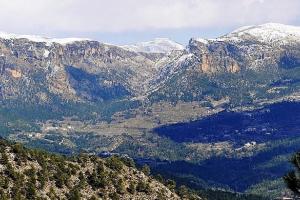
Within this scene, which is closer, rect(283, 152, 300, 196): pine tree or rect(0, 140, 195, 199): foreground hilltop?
rect(283, 152, 300, 196): pine tree

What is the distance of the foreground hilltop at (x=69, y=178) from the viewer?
133750 millimetres

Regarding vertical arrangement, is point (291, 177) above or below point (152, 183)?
above

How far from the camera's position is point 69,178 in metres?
148

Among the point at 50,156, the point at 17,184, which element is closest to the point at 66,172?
the point at 50,156

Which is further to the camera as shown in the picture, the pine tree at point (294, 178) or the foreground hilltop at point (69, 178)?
the foreground hilltop at point (69, 178)

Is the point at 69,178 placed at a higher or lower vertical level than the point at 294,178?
lower

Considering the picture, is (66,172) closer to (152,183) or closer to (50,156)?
(50,156)

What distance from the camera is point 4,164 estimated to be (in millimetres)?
138750

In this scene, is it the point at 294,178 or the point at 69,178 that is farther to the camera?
the point at 69,178

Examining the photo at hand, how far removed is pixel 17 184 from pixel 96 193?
23893 millimetres

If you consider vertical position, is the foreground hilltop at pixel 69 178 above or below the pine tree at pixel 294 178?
below

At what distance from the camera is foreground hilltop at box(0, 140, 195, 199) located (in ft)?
439

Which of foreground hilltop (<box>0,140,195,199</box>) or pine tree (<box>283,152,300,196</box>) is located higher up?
pine tree (<box>283,152,300,196</box>)

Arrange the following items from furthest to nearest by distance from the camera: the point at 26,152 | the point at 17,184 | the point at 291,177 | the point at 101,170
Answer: the point at 101,170 < the point at 26,152 < the point at 17,184 < the point at 291,177
